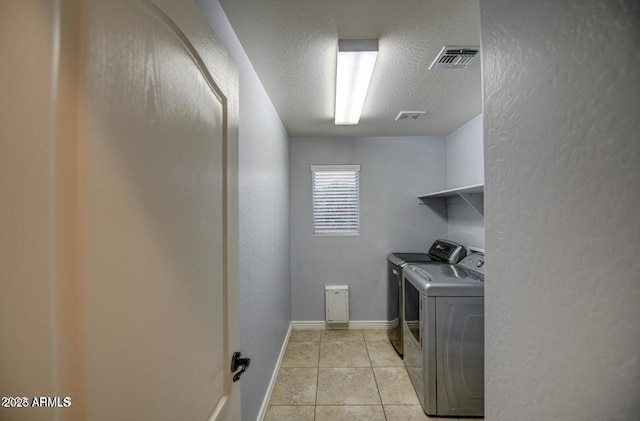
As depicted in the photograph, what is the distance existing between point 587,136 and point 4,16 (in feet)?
2.96

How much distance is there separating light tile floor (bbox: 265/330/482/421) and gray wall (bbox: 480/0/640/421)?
1550mm

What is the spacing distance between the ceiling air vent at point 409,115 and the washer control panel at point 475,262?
1451 mm

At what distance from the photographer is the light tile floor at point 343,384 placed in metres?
1.95

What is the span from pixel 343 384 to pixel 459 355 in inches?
39.1

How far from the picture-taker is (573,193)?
1.68ft

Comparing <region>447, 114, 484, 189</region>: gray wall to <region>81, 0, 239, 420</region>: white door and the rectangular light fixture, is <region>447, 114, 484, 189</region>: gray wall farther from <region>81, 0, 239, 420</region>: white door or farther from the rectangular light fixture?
<region>81, 0, 239, 420</region>: white door

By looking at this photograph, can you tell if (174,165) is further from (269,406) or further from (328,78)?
(269,406)

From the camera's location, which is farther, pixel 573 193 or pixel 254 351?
pixel 254 351

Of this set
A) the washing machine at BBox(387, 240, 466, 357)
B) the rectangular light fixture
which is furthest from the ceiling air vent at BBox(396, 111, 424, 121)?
the washing machine at BBox(387, 240, 466, 357)

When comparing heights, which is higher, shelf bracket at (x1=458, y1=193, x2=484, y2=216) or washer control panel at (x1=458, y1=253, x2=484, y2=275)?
shelf bracket at (x1=458, y1=193, x2=484, y2=216)

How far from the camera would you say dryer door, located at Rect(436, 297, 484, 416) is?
75.1 inches

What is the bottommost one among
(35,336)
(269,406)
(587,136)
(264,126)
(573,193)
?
(269,406)

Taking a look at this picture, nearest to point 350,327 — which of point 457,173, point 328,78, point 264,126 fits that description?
point 457,173

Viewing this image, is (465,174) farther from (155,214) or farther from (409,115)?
(155,214)
